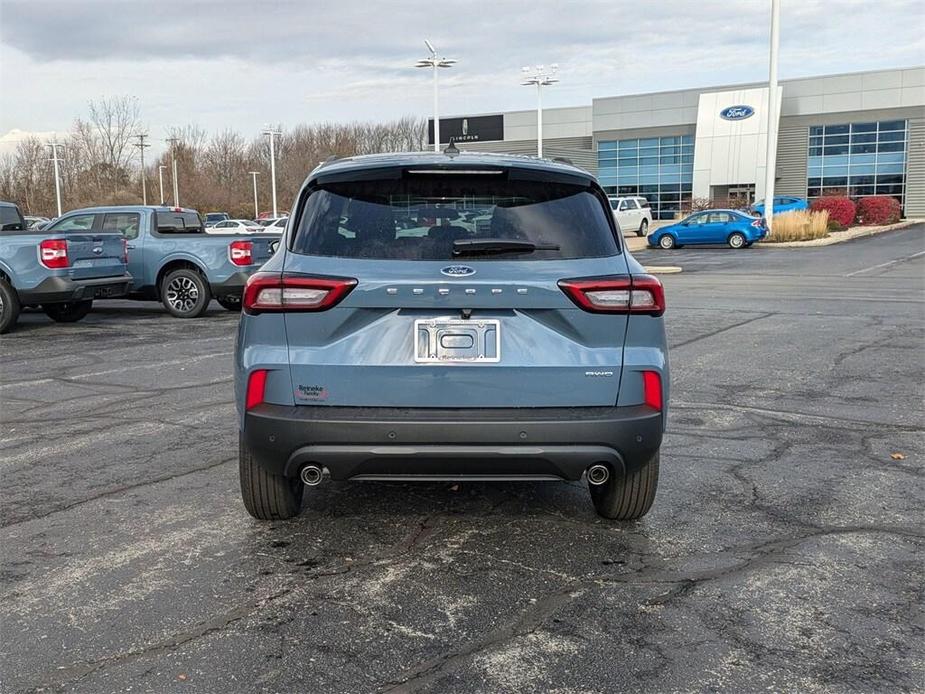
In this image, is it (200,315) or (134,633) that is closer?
(134,633)

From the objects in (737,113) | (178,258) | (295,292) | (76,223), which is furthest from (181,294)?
(737,113)

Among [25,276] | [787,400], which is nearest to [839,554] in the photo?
[787,400]

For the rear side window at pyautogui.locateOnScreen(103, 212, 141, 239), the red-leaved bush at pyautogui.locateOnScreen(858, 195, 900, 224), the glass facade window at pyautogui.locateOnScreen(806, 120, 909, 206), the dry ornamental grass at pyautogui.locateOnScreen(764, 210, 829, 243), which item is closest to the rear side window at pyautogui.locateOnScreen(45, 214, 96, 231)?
the rear side window at pyautogui.locateOnScreen(103, 212, 141, 239)

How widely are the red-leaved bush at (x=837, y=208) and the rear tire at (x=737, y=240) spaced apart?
1188 cm

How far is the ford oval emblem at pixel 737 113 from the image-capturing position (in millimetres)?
60031

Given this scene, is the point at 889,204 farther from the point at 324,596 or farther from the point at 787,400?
the point at 324,596

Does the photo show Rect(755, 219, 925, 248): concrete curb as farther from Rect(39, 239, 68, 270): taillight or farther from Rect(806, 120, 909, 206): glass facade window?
Rect(39, 239, 68, 270): taillight

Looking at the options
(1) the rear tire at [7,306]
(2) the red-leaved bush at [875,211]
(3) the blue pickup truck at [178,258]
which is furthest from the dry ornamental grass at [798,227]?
(1) the rear tire at [7,306]

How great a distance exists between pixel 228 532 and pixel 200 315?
10.4 meters

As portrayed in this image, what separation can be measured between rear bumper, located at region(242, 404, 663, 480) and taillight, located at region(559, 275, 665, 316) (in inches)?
17.1

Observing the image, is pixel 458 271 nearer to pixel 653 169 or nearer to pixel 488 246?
pixel 488 246

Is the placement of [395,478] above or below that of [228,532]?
above

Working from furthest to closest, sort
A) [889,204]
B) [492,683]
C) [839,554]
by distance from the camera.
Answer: [889,204] < [839,554] < [492,683]

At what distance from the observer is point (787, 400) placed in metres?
7.50
